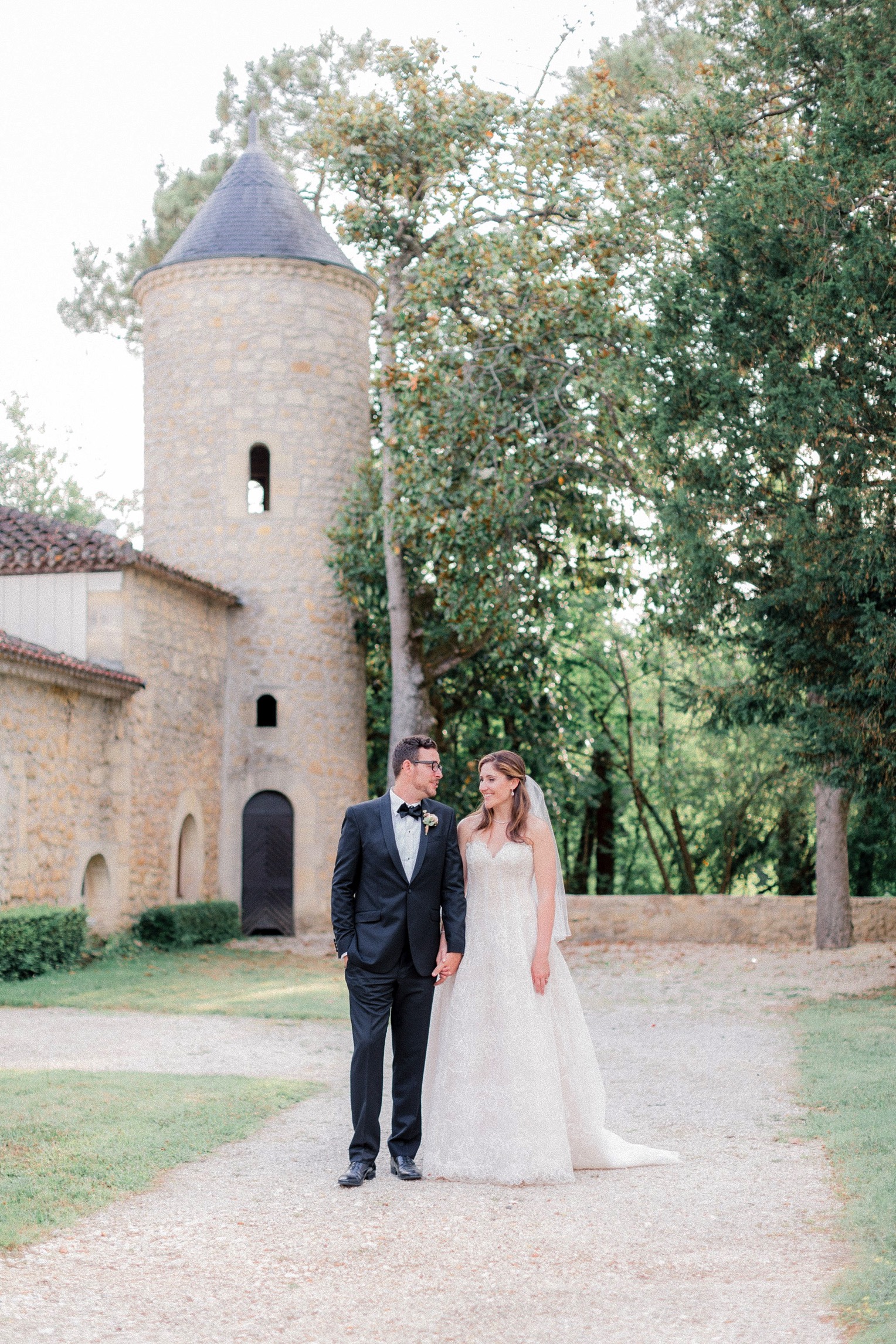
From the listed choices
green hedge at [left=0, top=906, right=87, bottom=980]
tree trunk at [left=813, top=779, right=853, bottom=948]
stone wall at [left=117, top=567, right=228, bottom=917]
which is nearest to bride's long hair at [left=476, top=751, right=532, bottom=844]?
green hedge at [left=0, top=906, right=87, bottom=980]

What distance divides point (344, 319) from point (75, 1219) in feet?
60.6

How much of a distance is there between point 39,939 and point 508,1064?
30.8 ft

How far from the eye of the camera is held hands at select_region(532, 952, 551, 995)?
605 cm

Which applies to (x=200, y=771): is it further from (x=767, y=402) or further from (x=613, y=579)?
(x=767, y=402)

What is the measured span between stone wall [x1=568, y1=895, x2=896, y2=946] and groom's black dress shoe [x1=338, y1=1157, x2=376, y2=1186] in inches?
549

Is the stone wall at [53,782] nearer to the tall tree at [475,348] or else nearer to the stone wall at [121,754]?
the stone wall at [121,754]

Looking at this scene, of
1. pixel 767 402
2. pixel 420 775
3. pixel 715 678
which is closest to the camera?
pixel 420 775

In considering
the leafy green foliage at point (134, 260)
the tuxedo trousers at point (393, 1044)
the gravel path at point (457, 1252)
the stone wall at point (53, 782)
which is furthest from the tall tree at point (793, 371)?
the leafy green foliage at point (134, 260)

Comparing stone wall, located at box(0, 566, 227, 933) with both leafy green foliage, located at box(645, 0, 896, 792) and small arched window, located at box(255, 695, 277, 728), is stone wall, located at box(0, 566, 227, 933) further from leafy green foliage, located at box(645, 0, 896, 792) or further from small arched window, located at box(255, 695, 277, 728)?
leafy green foliage, located at box(645, 0, 896, 792)

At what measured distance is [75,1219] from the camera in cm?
522

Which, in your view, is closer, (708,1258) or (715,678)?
(708,1258)

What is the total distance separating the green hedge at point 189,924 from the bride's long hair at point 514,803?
40.6 ft

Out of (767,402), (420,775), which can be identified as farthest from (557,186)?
(420,775)

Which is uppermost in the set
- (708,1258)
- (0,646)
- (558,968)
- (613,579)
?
(613,579)
